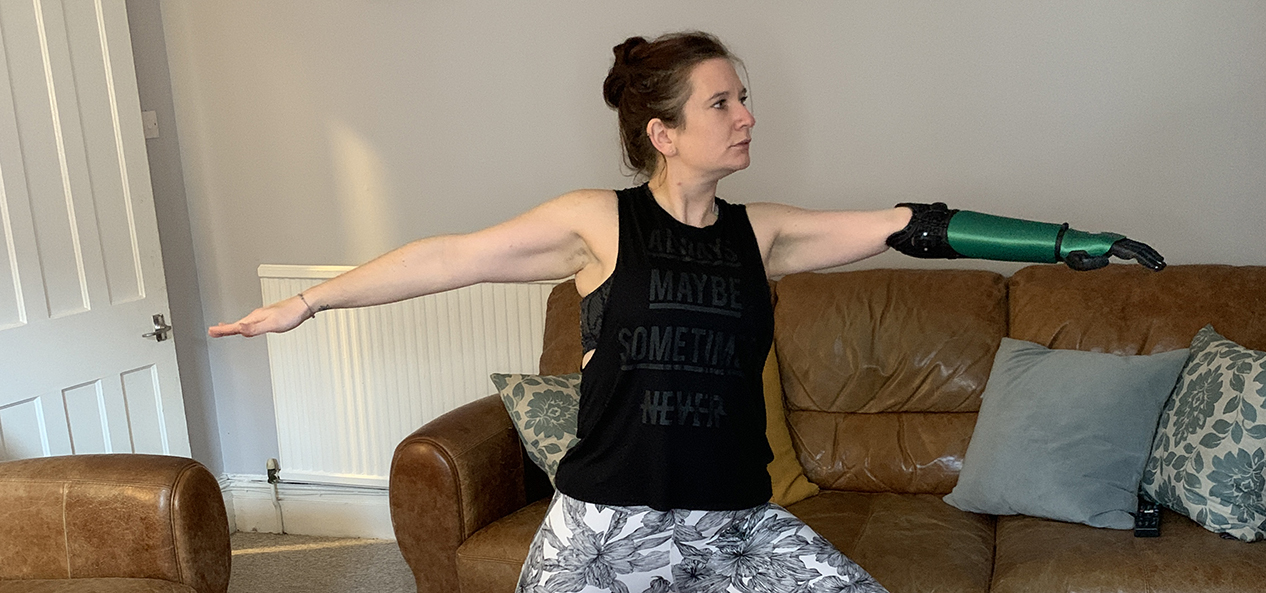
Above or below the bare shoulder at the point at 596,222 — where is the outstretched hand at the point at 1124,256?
below

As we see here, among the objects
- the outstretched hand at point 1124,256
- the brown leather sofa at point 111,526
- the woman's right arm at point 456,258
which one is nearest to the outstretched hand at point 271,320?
the woman's right arm at point 456,258

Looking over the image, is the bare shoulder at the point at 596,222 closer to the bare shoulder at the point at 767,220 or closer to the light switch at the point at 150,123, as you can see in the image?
the bare shoulder at the point at 767,220

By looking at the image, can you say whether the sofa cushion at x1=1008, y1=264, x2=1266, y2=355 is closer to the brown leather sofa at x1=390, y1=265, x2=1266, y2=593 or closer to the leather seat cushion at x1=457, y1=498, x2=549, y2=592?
the brown leather sofa at x1=390, y1=265, x2=1266, y2=593

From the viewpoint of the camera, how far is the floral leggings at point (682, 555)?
1.63 m

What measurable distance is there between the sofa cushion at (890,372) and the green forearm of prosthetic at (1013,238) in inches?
37.1

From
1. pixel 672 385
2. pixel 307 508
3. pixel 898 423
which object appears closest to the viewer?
pixel 672 385

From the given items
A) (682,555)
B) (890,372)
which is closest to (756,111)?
(890,372)

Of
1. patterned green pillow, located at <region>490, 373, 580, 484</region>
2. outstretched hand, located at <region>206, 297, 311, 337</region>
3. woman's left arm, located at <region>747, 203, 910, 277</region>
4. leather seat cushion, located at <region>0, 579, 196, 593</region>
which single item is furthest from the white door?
woman's left arm, located at <region>747, 203, 910, 277</region>

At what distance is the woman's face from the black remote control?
4.10 ft

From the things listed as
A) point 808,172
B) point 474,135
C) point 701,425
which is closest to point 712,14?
point 808,172

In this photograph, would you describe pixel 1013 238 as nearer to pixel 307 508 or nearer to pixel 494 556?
pixel 494 556

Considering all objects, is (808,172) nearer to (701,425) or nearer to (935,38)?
(935,38)

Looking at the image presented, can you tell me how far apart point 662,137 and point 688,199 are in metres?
0.11

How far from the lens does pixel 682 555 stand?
65.2 inches
